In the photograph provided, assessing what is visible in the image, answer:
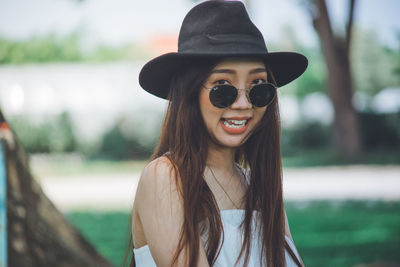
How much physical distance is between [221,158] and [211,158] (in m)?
0.05

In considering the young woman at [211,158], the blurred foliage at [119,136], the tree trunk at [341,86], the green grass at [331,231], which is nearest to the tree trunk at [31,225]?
the green grass at [331,231]

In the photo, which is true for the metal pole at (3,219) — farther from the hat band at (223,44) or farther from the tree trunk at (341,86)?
A: the tree trunk at (341,86)

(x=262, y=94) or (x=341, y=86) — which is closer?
(x=262, y=94)

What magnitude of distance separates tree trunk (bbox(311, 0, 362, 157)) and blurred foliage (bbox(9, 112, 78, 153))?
8081 millimetres

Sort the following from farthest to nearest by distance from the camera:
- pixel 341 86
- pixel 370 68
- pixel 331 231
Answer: pixel 370 68 → pixel 341 86 → pixel 331 231

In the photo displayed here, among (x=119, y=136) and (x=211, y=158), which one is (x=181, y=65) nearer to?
(x=211, y=158)

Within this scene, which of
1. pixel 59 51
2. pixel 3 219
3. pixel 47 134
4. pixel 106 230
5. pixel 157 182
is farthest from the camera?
pixel 59 51

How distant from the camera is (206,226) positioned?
1.84 meters

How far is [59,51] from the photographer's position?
38.6 m

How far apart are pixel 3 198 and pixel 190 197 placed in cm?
171

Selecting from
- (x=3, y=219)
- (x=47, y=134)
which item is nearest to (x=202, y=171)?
(x=3, y=219)

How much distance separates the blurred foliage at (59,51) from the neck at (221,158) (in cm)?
3560

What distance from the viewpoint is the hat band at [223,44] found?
1.83 meters

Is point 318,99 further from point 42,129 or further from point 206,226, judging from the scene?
point 206,226
